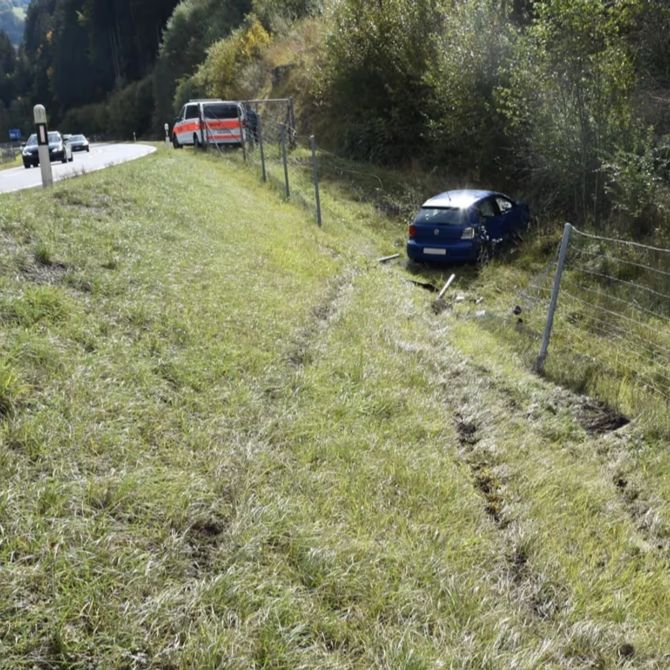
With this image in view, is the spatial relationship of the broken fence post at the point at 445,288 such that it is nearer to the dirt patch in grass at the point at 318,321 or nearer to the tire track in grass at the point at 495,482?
the dirt patch in grass at the point at 318,321

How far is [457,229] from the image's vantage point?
11.6 m

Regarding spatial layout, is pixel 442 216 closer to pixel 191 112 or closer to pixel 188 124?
pixel 188 124

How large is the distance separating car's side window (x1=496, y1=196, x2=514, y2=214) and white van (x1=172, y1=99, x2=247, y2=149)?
33.0 feet

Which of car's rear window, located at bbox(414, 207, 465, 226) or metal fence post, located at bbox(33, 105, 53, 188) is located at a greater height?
metal fence post, located at bbox(33, 105, 53, 188)

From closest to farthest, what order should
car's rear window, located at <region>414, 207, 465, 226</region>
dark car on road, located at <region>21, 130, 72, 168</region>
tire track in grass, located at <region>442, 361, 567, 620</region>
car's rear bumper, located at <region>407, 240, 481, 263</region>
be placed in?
tire track in grass, located at <region>442, 361, 567, 620</region> < car's rear bumper, located at <region>407, 240, 481, 263</region> < car's rear window, located at <region>414, 207, 465, 226</region> < dark car on road, located at <region>21, 130, 72, 168</region>

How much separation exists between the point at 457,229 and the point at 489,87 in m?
6.92

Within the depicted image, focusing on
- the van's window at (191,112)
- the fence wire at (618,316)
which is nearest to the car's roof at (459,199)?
the fence wire at (618,316)

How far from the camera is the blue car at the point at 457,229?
1161 centimetres

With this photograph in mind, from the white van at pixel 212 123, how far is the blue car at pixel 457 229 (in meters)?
10.0

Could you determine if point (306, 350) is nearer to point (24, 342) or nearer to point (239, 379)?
point (239, 379)

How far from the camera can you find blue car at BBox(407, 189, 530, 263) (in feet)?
38.1

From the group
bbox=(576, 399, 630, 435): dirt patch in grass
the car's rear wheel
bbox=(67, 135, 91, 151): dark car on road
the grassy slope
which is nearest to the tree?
the car's rear wheel

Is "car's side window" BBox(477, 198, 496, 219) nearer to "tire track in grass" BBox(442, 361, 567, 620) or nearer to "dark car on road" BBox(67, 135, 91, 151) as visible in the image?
"tire track in grass" BBox(442, 361, 567, 620)

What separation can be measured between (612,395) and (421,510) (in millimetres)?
3514
